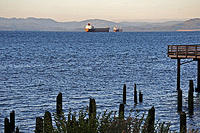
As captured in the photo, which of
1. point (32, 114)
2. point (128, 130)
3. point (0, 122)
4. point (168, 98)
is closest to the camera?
point (128, 130)

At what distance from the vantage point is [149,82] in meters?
46.5

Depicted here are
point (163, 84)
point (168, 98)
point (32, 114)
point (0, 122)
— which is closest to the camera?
point (0, 122)

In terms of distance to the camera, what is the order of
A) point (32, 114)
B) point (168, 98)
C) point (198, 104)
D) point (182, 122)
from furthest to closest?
point (168, 98)
point (198, 104)
point (32, 114)
point (182, 122)

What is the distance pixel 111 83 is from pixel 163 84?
19.0 ft

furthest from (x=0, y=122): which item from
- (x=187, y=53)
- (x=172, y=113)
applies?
(x=187, y=53)

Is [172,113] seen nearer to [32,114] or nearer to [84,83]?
[32,114]

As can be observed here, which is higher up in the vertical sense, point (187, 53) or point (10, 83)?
A: point (187, 53)

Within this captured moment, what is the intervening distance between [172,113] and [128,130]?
62.5 ft

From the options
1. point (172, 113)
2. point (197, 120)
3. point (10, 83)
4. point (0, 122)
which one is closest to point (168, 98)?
point (172, 113)

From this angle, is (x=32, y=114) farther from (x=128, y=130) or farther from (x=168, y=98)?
(x=128, y=130)

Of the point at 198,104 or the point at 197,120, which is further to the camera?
the point at 198,104

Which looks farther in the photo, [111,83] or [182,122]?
[111,83]

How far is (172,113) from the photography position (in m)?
29.0

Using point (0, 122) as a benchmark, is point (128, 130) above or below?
above
